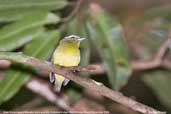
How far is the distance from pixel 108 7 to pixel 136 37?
0.98 meters

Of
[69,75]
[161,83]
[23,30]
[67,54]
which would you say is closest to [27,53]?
[23,30]

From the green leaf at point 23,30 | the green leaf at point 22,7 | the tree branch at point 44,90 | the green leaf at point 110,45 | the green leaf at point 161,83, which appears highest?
the green leaf at point 22,7

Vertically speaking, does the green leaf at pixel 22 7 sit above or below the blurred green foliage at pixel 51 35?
above

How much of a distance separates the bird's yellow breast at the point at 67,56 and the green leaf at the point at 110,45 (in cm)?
31

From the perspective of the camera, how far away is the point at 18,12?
1296mm

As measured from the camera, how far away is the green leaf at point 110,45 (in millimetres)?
1362

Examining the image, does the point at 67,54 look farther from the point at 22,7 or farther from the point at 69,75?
the point at 22,7

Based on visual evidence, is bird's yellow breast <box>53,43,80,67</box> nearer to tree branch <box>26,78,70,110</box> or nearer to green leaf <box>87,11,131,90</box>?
green leaf <box>87,11,131,90</box>

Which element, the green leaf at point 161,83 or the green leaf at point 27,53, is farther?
the green leaf at point 161,83

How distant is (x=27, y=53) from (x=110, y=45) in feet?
0.91

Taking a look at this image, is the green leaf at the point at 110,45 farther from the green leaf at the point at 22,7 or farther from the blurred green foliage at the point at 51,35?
the green leaf at the point at 22,7

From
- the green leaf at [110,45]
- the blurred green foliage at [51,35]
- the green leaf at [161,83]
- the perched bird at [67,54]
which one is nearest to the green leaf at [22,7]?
the blurred green foliage at [51,35]

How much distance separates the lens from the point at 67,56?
1041 millimetres

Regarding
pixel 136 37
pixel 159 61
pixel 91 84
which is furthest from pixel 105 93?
pixel 136 37
